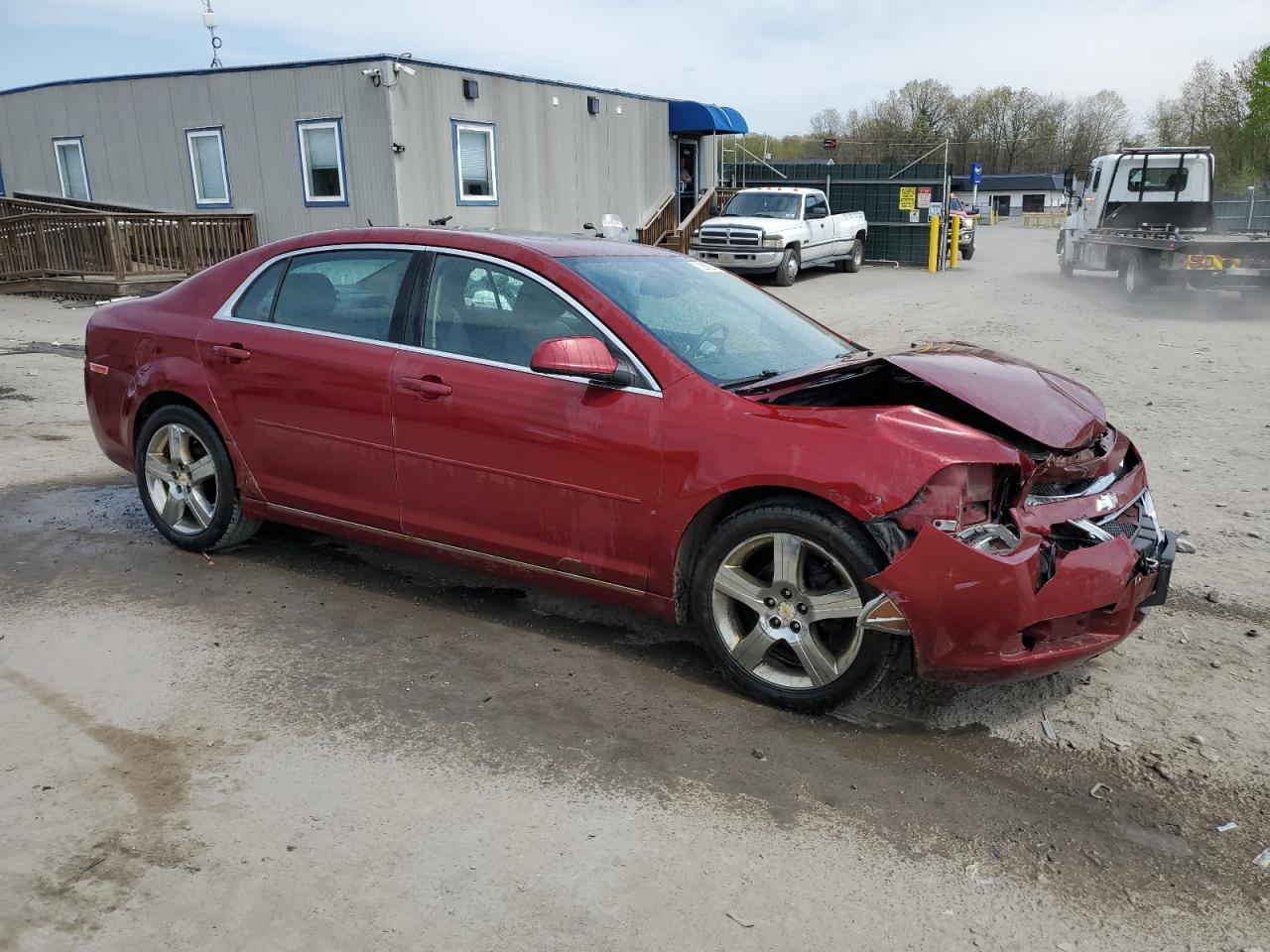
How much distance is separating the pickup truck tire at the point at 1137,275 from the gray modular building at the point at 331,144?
11166mm

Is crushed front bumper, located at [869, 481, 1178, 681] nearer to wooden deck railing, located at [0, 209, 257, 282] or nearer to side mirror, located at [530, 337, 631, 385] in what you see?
side mirror, located at [530, 337, 631, 385]

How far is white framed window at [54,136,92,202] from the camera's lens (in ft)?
70.4

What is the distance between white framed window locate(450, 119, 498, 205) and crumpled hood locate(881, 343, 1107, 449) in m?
16.2

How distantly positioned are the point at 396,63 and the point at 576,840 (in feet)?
54.6

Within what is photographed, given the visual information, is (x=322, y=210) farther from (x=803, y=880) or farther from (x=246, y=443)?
(x=803, y=880)

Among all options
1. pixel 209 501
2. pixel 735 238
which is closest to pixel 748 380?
pixel 209 501

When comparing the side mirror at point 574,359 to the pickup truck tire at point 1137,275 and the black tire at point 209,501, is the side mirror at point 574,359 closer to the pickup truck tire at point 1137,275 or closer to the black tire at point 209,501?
the black tire at point 209,501

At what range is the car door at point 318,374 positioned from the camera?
4375 millimetres

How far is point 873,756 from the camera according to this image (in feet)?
10.9

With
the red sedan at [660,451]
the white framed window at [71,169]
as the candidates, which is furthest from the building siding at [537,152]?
the red sedan at [660,451]

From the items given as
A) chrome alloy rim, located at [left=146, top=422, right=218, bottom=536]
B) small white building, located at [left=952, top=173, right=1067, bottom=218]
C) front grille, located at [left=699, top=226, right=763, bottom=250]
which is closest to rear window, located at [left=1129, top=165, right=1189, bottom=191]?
front grille, located at [left=699, top=226, right=763, bottom=250]

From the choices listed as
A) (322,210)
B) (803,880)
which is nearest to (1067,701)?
(803,880)

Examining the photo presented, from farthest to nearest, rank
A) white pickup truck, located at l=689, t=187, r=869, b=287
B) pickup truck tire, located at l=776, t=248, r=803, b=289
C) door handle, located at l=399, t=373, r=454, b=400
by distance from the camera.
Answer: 1. pickup truck tire, located at l=776, t=248, r=803, b=289
2. white pickup truck, located at l=689, t=187, r=869, b=287
3. door handle, located at l=399, t=373, r=454, b=400

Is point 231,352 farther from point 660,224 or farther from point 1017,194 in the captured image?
point 1017,194
